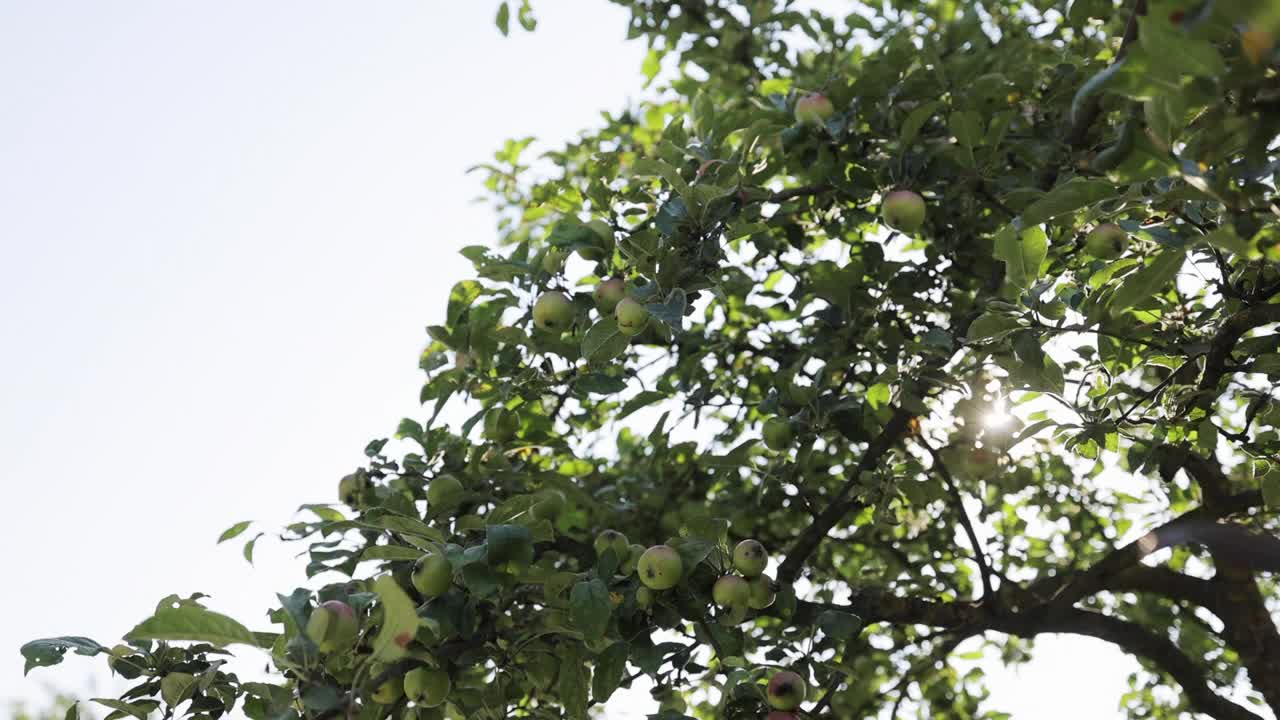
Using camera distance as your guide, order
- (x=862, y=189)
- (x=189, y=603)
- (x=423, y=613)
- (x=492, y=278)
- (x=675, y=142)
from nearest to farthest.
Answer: (x=189, y=603) → (x=423, y=613) → (x=492, y=278) → (x=675, y=142) → (x=862, y=189)

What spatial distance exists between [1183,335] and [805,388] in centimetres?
89

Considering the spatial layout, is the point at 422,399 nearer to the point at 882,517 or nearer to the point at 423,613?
the point at 423,613

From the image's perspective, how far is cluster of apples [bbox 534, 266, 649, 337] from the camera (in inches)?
83.1

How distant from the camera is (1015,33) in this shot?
153 inches

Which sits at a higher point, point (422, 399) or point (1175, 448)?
point (422, 399)

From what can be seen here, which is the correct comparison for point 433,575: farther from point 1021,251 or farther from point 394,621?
point 1021,251

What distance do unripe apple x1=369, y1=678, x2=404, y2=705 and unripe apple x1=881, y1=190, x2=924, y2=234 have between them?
1660 millimetres

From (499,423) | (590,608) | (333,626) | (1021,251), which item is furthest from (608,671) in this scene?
(1021,251)

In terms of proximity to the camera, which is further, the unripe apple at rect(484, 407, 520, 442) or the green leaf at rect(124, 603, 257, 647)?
the unripe apple at rect(484, 407, 520, 442)

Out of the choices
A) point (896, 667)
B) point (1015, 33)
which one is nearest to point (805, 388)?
point (896, 667)

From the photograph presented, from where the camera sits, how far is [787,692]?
2.13m

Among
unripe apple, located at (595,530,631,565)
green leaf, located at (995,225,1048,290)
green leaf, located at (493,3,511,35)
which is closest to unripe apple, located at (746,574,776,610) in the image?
unripe apple, located at (595,530,631,565)

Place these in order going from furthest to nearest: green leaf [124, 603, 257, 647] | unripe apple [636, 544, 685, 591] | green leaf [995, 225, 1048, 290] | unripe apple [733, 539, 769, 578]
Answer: unripe apple [733, 539, 769, 578] < unripe apple [636, 544, 685, 591] < green leaf [995, 225, 1048, 290] < green leaf [124, 603, 257, 647]

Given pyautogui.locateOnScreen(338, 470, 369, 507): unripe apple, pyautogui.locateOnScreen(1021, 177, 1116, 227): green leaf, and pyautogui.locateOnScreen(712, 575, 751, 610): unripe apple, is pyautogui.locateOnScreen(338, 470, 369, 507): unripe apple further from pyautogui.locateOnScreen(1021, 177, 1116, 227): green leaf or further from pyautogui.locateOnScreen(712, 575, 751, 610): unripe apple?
pyautogui.locateOnScreen(1021, 177, 1116, 227): green leaf
